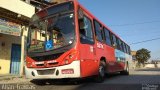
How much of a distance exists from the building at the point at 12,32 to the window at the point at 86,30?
276 inches

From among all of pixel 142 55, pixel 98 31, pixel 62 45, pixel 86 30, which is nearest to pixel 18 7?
pixel 98 31

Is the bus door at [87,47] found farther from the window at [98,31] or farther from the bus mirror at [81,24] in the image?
the window at [98,31]

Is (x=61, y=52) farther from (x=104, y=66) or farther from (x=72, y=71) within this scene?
(x=104, y=66)

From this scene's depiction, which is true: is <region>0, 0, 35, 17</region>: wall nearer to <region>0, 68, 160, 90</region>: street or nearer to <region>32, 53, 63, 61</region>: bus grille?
<region>0, 68, 160, 90</region>: street

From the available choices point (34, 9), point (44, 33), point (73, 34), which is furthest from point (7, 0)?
point (73, 34)

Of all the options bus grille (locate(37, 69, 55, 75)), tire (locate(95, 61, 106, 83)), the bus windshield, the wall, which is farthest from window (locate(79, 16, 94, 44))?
the wall

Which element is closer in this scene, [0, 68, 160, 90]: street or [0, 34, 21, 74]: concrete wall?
[0, 68, 160, 90]: street

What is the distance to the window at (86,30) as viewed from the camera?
9.08 metres

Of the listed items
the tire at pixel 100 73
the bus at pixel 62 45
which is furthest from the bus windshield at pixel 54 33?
the tire at pixel 100 73

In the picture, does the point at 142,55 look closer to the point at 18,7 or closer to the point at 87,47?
the point at 18,7

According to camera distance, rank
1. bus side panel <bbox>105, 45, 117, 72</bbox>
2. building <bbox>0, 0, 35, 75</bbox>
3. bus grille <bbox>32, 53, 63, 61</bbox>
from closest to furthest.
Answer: bus grille <bbox>32, 53, 63, 61</bbox>
bus side panel <bbox>105, 45, 117, 72</bbox>
building <bbox>0, 0, 35, 75</bbox>

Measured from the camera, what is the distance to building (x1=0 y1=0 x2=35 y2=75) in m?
15.4

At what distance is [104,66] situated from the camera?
38.0ft

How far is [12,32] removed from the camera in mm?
15742
